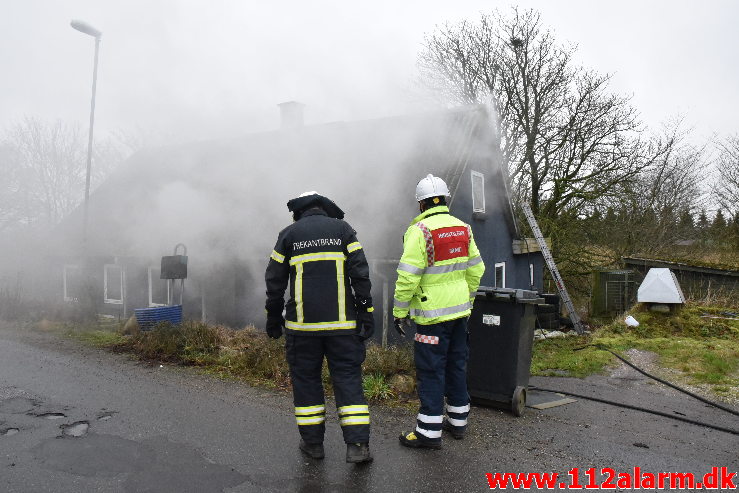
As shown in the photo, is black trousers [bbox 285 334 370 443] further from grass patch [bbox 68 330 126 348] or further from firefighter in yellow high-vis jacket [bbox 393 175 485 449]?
grass patch [bbox 68 330 126 348]

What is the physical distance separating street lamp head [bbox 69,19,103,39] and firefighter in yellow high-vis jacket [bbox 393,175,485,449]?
880cm

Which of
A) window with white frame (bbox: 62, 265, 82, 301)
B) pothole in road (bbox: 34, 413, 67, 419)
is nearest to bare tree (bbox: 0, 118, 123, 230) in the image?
window with white frame (bbox: 62, 265, 82, 301)

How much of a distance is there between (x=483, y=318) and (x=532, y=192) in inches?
518

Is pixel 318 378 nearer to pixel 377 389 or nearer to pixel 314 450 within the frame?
pixel 314 450

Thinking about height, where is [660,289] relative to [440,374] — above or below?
above

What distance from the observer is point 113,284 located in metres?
12.1

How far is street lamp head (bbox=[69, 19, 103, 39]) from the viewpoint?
9625mm

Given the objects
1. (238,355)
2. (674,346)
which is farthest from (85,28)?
(674,346)

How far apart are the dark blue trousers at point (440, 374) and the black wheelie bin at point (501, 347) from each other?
85cm

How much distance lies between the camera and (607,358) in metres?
7.59

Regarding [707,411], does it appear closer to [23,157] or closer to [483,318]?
[483,318]

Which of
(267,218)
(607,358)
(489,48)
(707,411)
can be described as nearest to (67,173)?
(267,218)

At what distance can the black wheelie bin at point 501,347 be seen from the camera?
15.3 ft

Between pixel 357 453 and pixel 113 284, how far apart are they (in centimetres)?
1049
